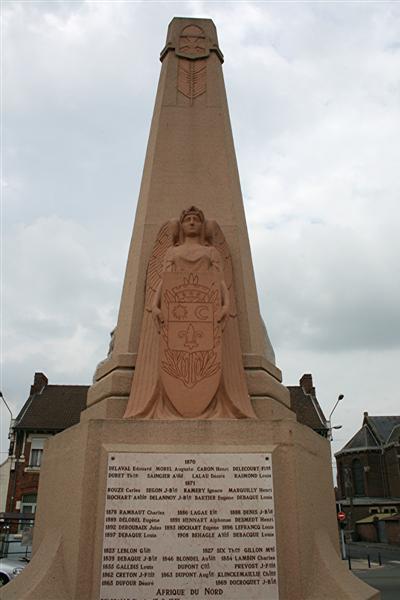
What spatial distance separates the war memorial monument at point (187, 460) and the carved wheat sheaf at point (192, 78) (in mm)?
2062

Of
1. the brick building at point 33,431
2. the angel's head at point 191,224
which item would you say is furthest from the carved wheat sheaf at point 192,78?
the brick building at point 33,431

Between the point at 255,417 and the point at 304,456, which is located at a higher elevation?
the point at 255,417

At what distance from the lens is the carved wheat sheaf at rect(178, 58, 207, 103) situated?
8141 millimetres

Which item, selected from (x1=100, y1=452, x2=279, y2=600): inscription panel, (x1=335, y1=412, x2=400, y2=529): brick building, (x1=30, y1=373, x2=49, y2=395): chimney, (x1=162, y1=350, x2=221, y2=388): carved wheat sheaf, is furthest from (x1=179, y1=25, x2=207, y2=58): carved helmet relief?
(x1=335, y1=412, x2=400, y2=529): brick building

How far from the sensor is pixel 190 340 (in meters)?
5.78

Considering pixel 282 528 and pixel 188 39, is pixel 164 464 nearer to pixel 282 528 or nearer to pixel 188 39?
pixel 282 528

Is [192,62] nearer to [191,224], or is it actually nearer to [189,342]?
[191,224]

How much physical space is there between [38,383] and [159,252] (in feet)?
124

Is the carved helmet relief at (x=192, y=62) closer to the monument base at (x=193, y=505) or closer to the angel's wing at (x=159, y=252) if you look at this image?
the angel's wing at (x=159, y=252)

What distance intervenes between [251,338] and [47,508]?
3078mm

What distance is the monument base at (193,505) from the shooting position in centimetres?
472

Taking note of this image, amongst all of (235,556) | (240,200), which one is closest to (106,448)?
(235,556)

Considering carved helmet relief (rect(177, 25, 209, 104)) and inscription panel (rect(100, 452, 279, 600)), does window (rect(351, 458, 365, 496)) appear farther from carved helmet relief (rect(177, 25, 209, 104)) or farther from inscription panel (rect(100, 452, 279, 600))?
inscription panel (rect(100, 452, 279, 600))

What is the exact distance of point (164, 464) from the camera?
Answer: 200 inches
